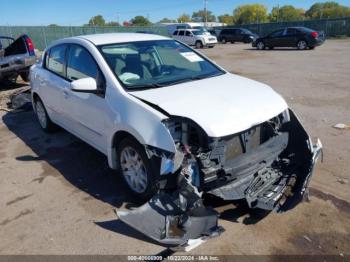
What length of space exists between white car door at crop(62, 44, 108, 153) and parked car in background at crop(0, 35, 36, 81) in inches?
256

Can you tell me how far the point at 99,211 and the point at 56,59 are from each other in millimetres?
2811

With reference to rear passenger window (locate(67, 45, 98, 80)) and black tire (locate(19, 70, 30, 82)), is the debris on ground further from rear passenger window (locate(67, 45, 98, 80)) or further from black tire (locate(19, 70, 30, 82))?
black tire (locate(19, 70, 30, 82))

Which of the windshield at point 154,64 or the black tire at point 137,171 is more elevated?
the windshield at point 154,64

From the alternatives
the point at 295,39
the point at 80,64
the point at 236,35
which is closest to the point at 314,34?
the point at 295,39

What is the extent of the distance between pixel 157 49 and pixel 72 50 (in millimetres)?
1216

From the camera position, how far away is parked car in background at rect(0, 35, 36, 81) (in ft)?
33.8

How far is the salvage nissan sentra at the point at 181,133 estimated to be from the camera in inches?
119

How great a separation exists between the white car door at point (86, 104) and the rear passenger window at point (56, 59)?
27cm

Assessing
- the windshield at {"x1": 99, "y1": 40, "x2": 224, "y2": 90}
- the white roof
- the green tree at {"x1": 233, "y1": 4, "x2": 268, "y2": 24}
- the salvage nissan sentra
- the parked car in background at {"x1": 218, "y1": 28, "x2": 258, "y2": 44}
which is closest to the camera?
the salvage nissan sentra

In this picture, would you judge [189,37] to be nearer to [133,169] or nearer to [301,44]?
[301,44]

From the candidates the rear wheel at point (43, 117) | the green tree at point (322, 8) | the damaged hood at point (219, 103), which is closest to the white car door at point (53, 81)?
the rear wheel at point (43, 117)

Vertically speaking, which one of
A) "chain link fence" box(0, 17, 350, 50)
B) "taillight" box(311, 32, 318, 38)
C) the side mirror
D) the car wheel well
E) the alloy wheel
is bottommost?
the alloy wheel

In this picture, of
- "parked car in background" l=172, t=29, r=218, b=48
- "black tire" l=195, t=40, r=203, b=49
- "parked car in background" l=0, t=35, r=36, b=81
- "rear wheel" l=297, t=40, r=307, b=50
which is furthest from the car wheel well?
"black tire" l=195, t=40, r=203, b=49

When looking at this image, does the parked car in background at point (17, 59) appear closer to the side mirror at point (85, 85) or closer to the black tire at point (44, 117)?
the black tire at point (44, 117)
